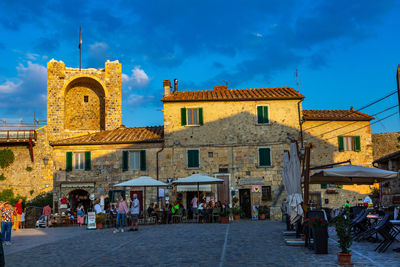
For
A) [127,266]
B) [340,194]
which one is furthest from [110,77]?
[127,266]

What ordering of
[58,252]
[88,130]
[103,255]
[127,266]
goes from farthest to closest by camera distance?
[88,130] < [58,252] < [103,255] < [127,266]

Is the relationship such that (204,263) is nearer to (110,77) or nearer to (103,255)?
(103,255)

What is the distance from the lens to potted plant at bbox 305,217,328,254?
29.5 feet

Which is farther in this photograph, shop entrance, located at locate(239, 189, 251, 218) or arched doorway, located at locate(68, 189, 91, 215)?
arched doorway, located at locate(68, 189, 91, 215)

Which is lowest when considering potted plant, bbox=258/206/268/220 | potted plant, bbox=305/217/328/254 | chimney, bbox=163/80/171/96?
potted plant, bbox=258/206/268/220

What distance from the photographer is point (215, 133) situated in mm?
27281

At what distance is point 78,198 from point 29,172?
32.1 ft

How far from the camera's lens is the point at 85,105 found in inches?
1479

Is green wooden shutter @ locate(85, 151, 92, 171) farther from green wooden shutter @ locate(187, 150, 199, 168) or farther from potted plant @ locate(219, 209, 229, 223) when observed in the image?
potted plant @ locate(219, 209, 229, 223)

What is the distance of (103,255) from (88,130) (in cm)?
2658

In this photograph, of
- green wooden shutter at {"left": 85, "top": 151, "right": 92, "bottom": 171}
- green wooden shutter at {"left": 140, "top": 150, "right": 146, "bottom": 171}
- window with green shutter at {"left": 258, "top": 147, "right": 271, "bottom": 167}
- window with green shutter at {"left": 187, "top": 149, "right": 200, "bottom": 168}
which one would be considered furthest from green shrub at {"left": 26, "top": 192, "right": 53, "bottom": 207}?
window with green shutter at {"left": 258, "top": 147, "right": 271, "bottom": 167}

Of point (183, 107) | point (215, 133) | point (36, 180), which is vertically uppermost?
point (183, 107)

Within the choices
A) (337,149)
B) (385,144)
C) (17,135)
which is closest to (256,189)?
(337,149)

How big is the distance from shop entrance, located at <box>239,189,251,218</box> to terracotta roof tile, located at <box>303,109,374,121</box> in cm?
593
